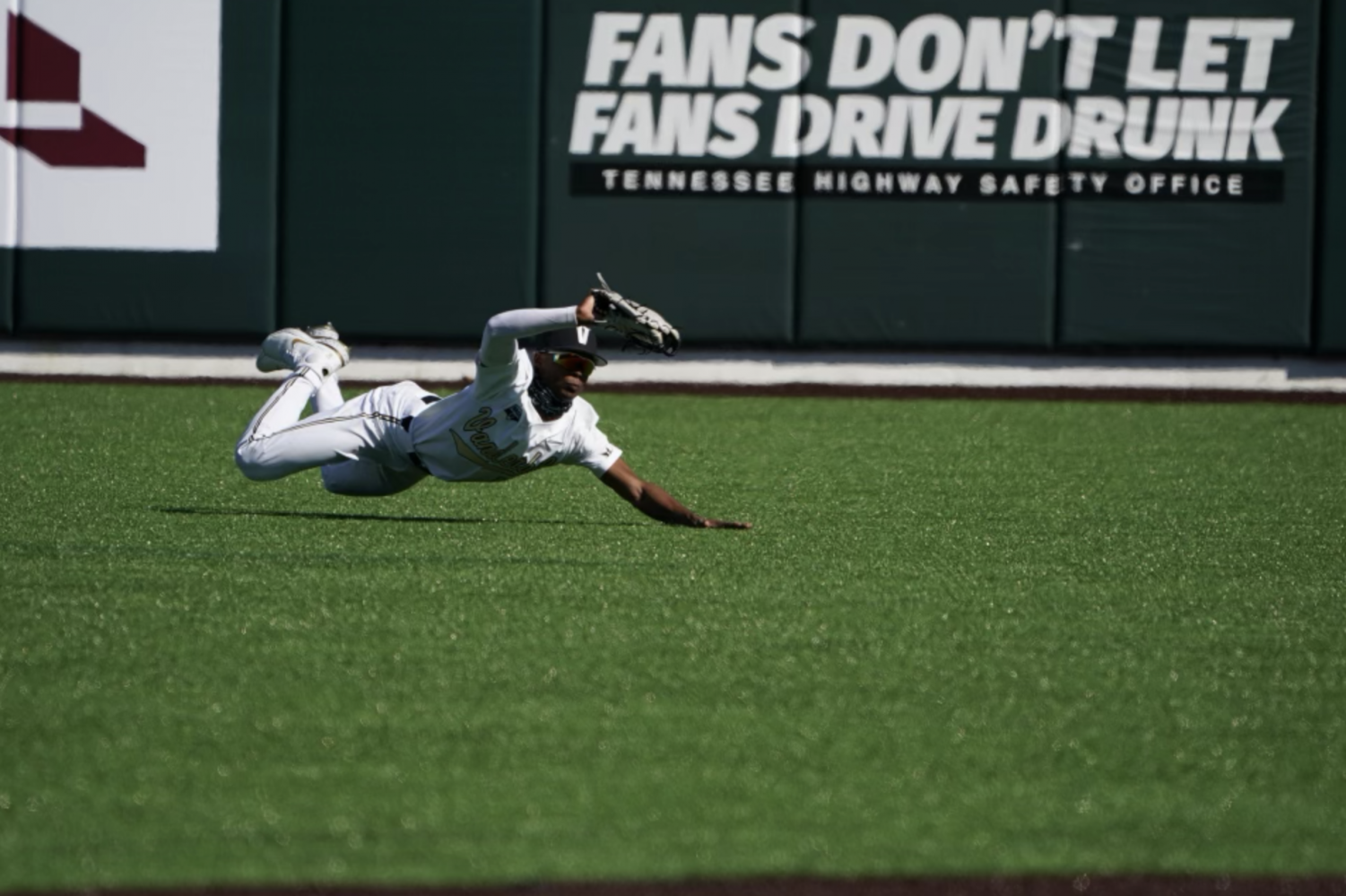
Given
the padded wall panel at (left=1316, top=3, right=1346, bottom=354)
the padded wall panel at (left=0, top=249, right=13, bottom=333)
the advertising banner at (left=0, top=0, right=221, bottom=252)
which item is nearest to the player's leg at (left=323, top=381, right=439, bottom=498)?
the advertising banner at (left=0, top=0, right=221, bottom=252)

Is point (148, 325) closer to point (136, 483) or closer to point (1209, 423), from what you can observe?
point (136, 483)

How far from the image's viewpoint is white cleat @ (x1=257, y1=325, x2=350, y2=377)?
7.96 meters

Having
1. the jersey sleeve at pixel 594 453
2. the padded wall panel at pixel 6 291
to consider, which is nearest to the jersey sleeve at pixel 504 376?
the jersey sleeve at pixel 594 453

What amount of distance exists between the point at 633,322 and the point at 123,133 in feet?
28.8

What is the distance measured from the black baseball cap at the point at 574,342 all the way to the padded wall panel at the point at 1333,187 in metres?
9.05

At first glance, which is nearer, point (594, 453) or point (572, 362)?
point (572, 362)

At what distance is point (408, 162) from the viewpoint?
14.0m

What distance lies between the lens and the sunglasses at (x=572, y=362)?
272 inches

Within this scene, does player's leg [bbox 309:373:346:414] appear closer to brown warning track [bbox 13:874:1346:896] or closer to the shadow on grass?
the shadow on grass

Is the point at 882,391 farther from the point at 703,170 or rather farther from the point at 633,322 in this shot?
the point at 633,322

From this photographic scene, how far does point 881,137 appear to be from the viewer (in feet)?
46.6

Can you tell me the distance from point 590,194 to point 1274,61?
18.0 feet

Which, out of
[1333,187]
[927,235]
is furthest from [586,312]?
[1333,187]

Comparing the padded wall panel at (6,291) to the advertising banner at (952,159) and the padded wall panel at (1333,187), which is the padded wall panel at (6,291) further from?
the padded wall panel at (1333,187)
